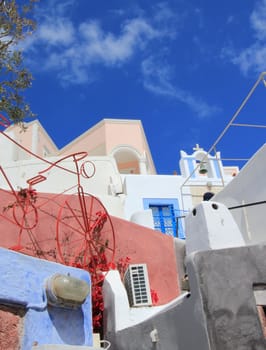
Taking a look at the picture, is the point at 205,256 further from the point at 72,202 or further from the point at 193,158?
the point at 193,158

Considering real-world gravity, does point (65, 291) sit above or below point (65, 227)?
below

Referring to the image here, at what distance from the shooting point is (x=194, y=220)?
795 centimetres

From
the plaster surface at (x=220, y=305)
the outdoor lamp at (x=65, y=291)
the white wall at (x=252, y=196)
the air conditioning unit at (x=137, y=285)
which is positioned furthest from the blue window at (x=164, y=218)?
the outdoor lamp at (x=65, y=291)

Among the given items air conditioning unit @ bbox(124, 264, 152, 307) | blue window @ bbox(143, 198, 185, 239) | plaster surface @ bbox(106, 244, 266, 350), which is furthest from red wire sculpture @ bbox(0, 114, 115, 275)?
blue window @ bbox(143, 198, 185, 239)

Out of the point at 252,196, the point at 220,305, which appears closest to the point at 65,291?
the point at 220,305

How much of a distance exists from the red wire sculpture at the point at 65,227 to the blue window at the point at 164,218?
19.1 ft

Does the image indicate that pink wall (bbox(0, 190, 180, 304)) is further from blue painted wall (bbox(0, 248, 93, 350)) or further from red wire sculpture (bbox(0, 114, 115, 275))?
blue painted wall (bbox(0, 248, 93, 350))

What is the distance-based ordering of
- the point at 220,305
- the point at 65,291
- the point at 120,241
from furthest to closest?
1. the point at 120,241
2. the point at 220,305
3. the point at 65,291

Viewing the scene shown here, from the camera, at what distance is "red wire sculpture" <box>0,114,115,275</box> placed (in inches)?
316

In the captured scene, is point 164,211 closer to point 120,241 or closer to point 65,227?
point 120,241

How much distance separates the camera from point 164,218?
1562 cm

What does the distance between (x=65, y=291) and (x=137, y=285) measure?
4.35 m

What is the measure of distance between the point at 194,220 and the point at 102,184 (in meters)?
8.82

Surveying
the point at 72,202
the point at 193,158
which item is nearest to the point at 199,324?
the point at 72,202
